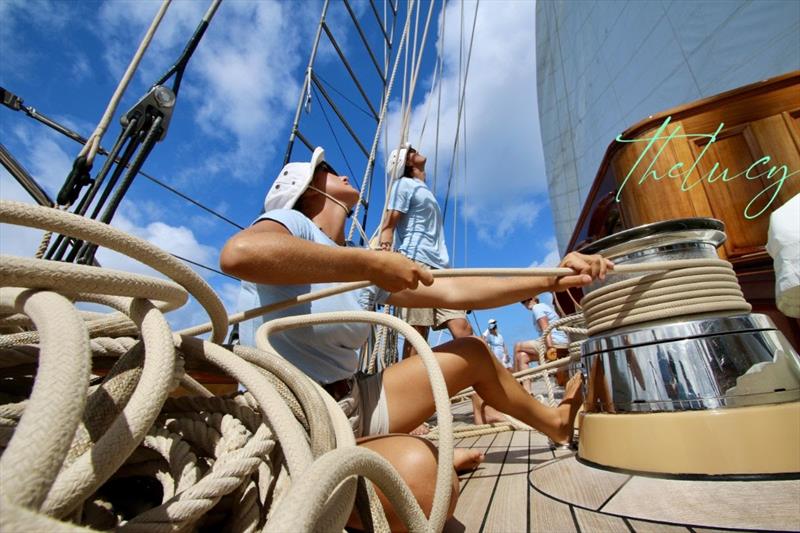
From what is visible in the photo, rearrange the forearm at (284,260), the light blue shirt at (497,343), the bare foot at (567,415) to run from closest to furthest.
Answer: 1. the forearm at (284,260)
2. the bare foot at (567,415)
3. the light blue shirt at (497,343)

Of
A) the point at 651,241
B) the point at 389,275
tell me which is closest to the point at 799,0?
the point at 651,241

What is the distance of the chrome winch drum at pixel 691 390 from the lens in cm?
71

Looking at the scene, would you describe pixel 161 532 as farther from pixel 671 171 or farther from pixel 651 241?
pixel 671 171

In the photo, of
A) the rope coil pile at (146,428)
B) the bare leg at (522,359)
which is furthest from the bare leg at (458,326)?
the bare leg at (522,359)

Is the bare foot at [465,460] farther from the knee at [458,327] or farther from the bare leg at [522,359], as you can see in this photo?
the bare leg at [522,359]

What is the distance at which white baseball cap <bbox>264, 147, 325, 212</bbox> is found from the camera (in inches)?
47.4

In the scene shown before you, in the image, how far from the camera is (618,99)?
247 inches

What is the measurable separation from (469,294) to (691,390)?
24.8 inches

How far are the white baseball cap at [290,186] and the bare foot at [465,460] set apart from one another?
83 cm

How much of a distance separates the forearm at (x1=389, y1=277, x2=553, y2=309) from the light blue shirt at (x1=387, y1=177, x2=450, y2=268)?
1115 millimetres

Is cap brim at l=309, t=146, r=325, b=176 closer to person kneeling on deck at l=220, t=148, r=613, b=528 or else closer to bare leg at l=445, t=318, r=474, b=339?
person kneeling on deck at l=220, t=148, r=613, b=528

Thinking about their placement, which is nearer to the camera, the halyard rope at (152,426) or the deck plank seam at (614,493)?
the halyard rope at (152,426)

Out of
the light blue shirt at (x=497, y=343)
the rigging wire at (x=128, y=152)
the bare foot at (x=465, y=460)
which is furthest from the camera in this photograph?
the light blue shirt at (x=497, y=343)

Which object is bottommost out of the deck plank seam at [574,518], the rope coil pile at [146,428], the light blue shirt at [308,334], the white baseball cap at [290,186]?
the deck plank seam at [574,518]
